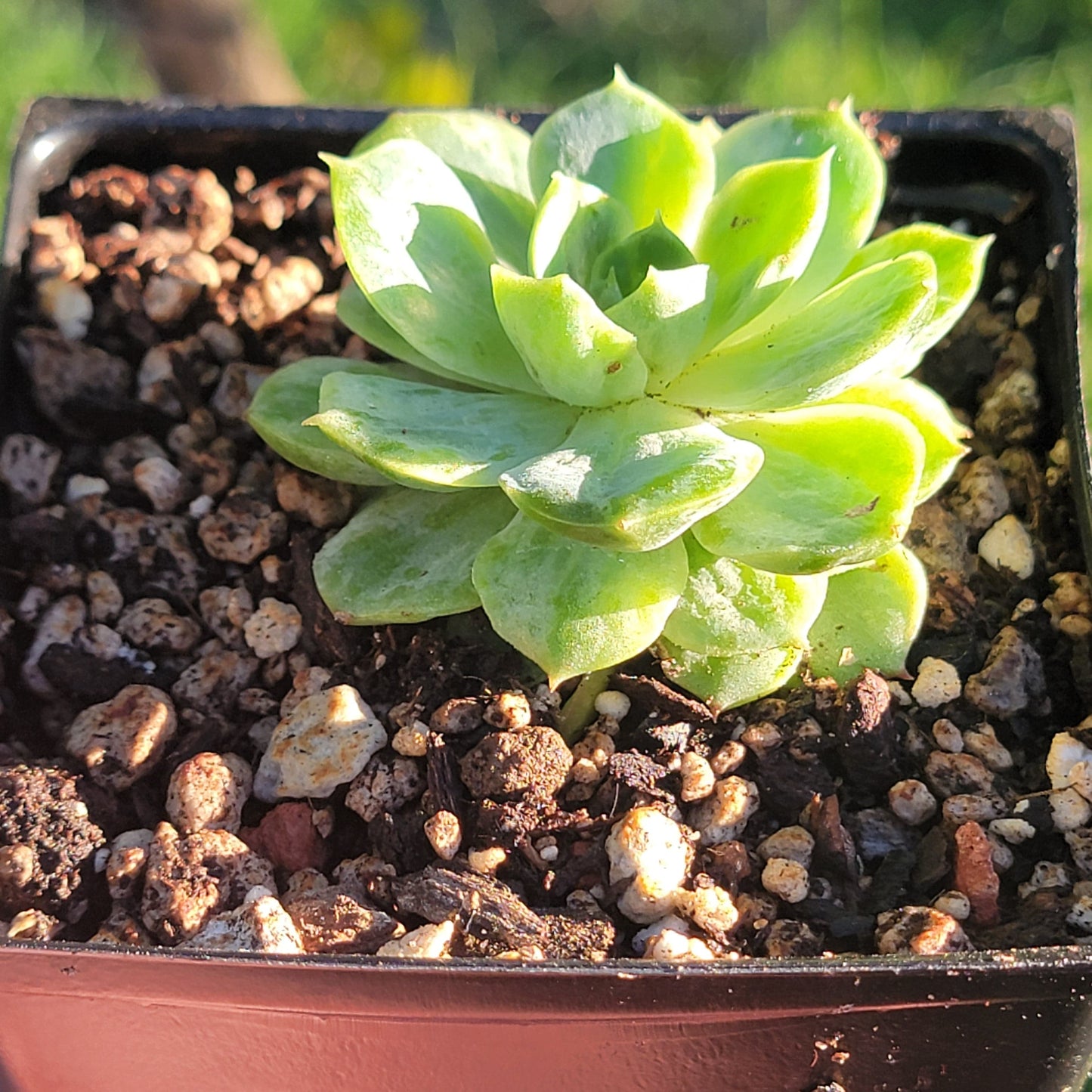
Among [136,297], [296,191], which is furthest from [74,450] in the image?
[296,191]

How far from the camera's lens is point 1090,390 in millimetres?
1537

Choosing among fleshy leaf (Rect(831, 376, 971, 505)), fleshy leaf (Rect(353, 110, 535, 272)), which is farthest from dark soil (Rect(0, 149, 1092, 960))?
fleshy leaf (Rect(353, 110, 535, 272))

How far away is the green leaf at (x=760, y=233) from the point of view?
84cm

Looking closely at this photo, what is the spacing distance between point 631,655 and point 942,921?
0.27 metres

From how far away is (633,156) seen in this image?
3.11 feet

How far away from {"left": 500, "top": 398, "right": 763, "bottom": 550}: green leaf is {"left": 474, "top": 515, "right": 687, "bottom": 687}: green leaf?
0.07 m

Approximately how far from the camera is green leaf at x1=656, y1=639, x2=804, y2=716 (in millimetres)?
848

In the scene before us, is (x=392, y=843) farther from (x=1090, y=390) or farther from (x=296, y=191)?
(x=1090, y=390)

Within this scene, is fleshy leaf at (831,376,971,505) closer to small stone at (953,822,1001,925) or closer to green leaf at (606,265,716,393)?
green leaf at (606,265,716,393)

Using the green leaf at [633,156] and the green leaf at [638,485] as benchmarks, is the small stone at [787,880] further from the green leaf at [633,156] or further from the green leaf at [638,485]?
the green leaf at [633,156]

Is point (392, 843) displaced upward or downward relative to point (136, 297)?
downward

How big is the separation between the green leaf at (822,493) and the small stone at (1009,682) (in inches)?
8.6

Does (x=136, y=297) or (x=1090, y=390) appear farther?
(x=1090, y=390)

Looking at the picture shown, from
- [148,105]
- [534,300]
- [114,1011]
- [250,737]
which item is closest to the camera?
[114,1011]
